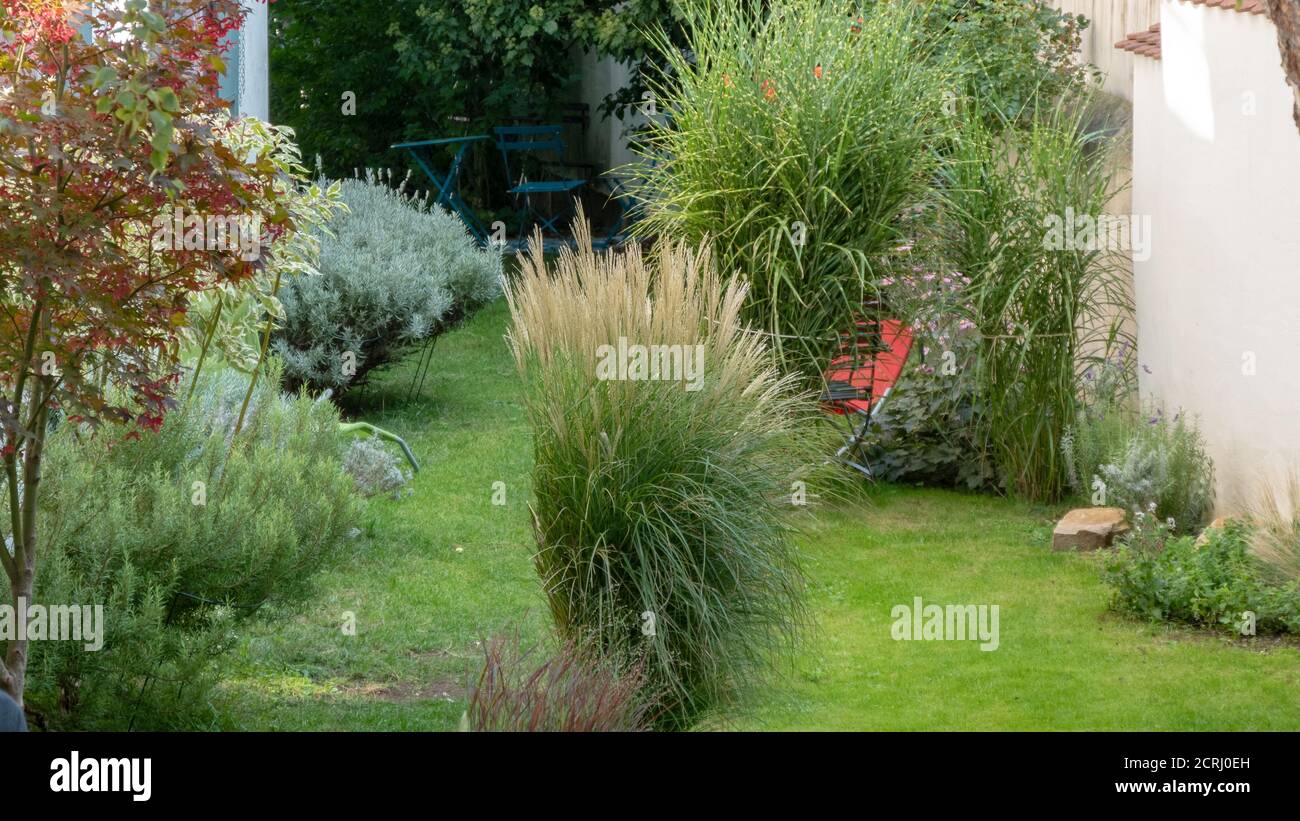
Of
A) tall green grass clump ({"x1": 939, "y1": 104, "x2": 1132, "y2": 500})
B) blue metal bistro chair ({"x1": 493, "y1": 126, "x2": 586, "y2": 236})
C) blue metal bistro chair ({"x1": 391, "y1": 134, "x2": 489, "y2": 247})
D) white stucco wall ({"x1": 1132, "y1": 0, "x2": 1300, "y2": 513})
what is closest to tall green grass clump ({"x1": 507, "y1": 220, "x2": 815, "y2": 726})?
white stucco wall ({"x1": 1132, "y1": 0, "x2": 1300, "y2": 513})

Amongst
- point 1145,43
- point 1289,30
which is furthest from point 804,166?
point 1289,30

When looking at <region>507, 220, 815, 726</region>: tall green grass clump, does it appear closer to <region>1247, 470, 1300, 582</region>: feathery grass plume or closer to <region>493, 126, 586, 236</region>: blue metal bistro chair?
<region>1247, 470, 1300, 582</region>: feathery grass plume

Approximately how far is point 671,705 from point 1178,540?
3.27 meters

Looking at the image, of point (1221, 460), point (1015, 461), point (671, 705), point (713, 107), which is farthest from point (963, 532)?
point (671, 705)

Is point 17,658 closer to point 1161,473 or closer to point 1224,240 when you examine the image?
point 1161,473

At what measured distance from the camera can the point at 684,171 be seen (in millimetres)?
8219

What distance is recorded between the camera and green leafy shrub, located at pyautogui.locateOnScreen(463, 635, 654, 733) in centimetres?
372

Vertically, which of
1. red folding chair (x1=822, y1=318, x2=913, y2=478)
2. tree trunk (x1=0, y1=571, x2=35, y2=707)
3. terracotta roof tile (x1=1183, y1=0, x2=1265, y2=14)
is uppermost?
terracotta roof tile (x1=1183, y1=0, x2=1265, y2=14)

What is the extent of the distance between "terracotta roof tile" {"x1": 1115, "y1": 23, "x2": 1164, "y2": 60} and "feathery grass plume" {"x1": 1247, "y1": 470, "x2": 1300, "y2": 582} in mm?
2919

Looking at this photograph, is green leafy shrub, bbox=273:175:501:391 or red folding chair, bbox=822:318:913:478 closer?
red folding chair, bbox=822:318:913:478

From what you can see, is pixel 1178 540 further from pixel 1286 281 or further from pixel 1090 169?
pixel 1090 169

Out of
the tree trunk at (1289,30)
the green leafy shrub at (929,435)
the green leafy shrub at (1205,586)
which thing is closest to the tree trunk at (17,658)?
the tree trunk at (1289,30)

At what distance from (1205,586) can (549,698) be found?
3.64m

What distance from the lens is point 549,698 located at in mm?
3809
